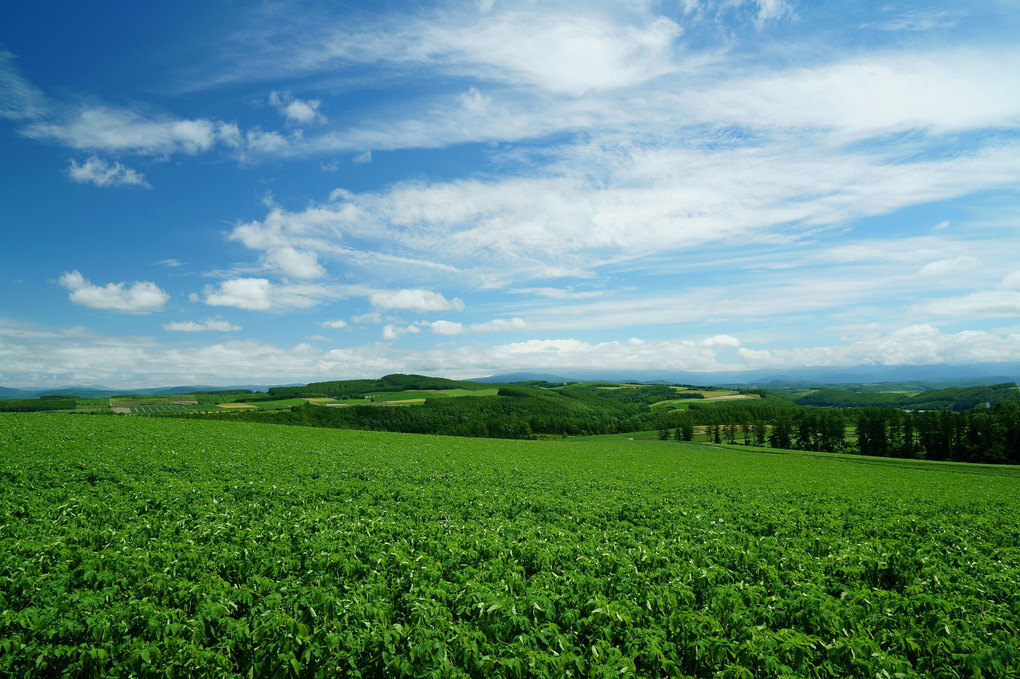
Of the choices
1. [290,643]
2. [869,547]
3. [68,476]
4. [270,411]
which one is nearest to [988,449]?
[869,547]

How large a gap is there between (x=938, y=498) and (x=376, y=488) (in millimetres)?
34585

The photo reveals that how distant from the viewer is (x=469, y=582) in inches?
386

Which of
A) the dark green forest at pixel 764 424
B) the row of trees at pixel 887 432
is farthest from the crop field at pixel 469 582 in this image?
the dark green forest at pixel 764 424

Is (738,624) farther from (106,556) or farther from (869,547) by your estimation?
(106,556)

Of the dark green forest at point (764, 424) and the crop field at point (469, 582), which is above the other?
the crop field at point (469, 582)

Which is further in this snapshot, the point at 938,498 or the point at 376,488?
the point at 938,498

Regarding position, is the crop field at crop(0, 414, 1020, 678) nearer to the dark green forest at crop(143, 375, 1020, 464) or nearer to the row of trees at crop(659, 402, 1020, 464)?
the row of trees at crop(659, 402, 1020, 464)

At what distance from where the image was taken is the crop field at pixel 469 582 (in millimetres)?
7238

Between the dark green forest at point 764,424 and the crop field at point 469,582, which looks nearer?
the crop field at point 469,582

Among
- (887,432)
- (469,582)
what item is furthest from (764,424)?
(469,582)

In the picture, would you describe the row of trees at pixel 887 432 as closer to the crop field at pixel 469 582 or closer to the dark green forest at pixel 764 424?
the dark green forest at pixel 764 424

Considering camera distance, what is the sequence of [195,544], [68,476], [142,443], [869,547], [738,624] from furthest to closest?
[142,443]
[68,476]
[869,547]
[195,544]
[738,624]

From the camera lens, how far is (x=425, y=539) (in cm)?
1346

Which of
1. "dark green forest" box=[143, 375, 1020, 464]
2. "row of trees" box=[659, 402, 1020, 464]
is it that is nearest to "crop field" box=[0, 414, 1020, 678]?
"row of trees" box=[659, 402, 1020, 464]
